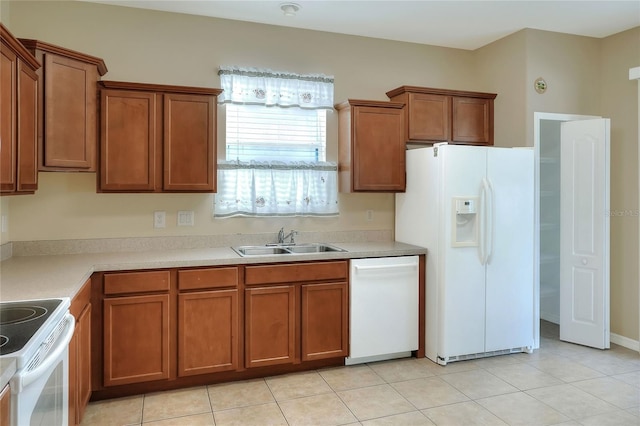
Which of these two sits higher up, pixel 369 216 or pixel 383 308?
pixel 369 216

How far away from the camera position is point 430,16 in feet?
12.1

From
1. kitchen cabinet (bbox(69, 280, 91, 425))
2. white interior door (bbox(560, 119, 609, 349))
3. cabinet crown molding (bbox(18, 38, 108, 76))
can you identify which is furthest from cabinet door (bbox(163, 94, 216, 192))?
white interior door (bbox(560, 119, 609, 349))

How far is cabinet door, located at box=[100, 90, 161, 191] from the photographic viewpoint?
3.10 meters

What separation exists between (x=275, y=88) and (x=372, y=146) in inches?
36.3

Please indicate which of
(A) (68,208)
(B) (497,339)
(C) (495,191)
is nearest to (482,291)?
(B) (497,339)

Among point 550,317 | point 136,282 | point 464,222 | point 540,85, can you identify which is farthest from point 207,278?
point 550,317

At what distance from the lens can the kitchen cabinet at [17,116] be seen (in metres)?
2.14

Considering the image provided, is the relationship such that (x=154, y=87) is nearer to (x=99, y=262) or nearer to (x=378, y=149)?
(x=99, y=262)

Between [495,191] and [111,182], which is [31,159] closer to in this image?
[111,182]

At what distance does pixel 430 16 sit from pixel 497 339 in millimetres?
2621

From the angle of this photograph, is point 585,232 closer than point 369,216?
Yes

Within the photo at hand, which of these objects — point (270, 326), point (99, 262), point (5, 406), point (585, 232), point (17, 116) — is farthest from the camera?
point (585, 232)

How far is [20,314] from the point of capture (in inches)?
71.2

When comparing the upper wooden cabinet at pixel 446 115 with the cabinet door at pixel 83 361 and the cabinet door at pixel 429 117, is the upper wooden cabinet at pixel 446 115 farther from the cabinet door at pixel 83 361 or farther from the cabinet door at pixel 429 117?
the cabinet door at pixel 83 361
